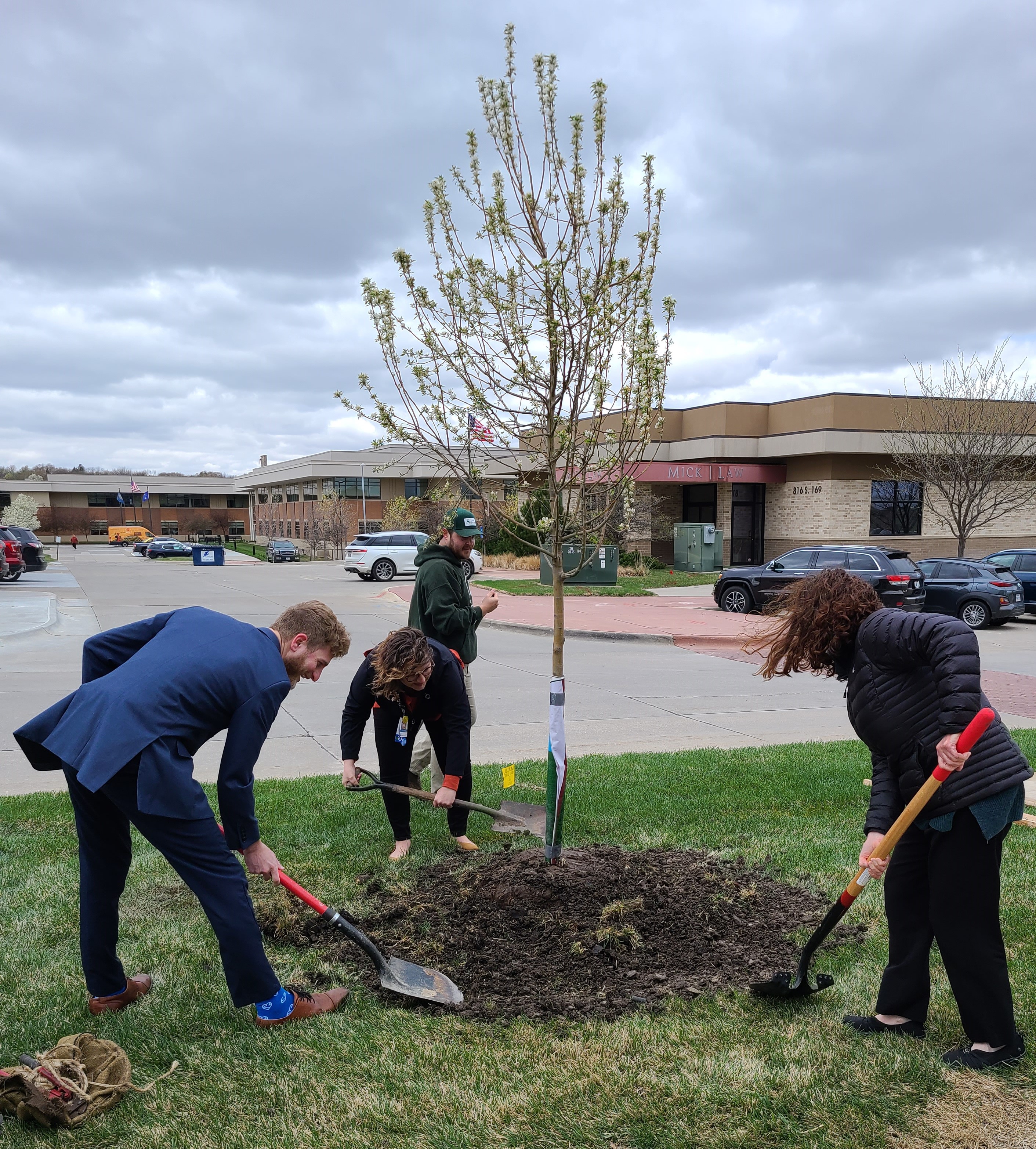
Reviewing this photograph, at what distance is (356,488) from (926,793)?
2348 inches

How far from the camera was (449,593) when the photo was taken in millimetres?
5445

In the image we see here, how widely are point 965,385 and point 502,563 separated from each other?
17.3m

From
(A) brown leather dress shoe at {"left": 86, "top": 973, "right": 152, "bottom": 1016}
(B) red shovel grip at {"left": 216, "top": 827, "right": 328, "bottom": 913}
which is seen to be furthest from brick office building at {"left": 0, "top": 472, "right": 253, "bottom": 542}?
(B) red shovel grip at {"left": 216, "top": 827, "right": 328, "bottom": 913}

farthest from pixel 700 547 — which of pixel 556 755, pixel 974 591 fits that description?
pixel 556 755

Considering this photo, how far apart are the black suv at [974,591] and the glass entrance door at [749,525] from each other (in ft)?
52.6

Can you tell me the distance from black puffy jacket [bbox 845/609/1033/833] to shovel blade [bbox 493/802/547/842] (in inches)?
95.8

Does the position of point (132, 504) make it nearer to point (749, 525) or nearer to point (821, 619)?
point (749, 525)

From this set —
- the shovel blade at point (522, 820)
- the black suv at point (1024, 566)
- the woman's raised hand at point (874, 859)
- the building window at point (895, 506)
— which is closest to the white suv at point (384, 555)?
the building window at point (895, 506)

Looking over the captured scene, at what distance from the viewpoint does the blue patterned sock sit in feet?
10.9

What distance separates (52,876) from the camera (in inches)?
189

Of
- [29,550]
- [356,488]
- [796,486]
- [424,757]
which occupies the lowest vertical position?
[424,757]

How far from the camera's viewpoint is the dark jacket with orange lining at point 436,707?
487 cm

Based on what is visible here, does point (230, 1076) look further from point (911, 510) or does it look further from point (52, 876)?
point (911, 510)

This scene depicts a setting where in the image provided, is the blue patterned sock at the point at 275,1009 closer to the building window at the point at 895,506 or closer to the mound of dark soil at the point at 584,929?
the mound of dark soil at the point at 584,929
